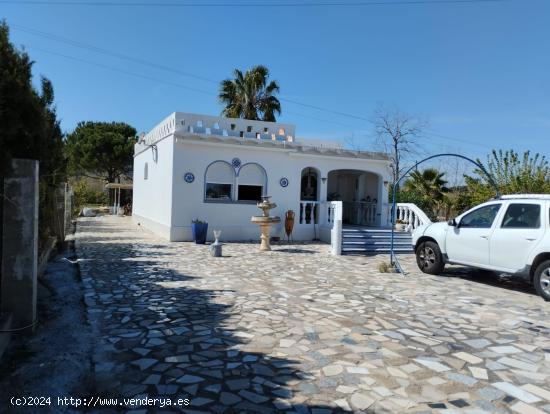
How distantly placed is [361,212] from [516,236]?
31.7ft

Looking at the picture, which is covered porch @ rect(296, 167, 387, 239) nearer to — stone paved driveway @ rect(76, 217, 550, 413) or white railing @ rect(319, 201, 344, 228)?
white railing @ rect(319, 201, 344, 228)

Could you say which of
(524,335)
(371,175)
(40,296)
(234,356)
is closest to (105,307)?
(40,296)

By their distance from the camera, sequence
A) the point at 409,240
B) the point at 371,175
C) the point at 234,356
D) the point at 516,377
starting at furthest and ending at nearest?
the point at 371,175, the point at 409,240, the point at 234,356, the point at 516,377

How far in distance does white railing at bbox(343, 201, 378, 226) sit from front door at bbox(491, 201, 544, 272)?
8.43 metres

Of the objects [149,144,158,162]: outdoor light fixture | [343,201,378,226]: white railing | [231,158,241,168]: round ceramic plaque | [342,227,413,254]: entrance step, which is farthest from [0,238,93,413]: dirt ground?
[343,201,378,226]: white railing

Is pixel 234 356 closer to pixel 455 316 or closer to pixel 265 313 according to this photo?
pixel 265 313

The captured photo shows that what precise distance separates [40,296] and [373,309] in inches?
196

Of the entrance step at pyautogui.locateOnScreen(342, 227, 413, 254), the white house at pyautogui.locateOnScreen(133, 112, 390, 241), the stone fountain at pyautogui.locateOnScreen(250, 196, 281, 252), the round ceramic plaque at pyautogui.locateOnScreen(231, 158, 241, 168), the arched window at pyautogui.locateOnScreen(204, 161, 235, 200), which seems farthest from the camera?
the round ceramic plaque at pyautogui.locateOnScreen(231, 158, 241, 168)

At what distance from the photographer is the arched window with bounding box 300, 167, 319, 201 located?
17.0 m

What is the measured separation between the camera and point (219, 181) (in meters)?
14.8

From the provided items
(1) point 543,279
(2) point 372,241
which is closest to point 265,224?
(2) point 372,241

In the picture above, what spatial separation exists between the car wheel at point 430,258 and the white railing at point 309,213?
19.9 ft

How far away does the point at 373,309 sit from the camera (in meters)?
6.48

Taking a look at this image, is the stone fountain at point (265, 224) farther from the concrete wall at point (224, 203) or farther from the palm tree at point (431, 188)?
the palm tree at point (431, 188)
